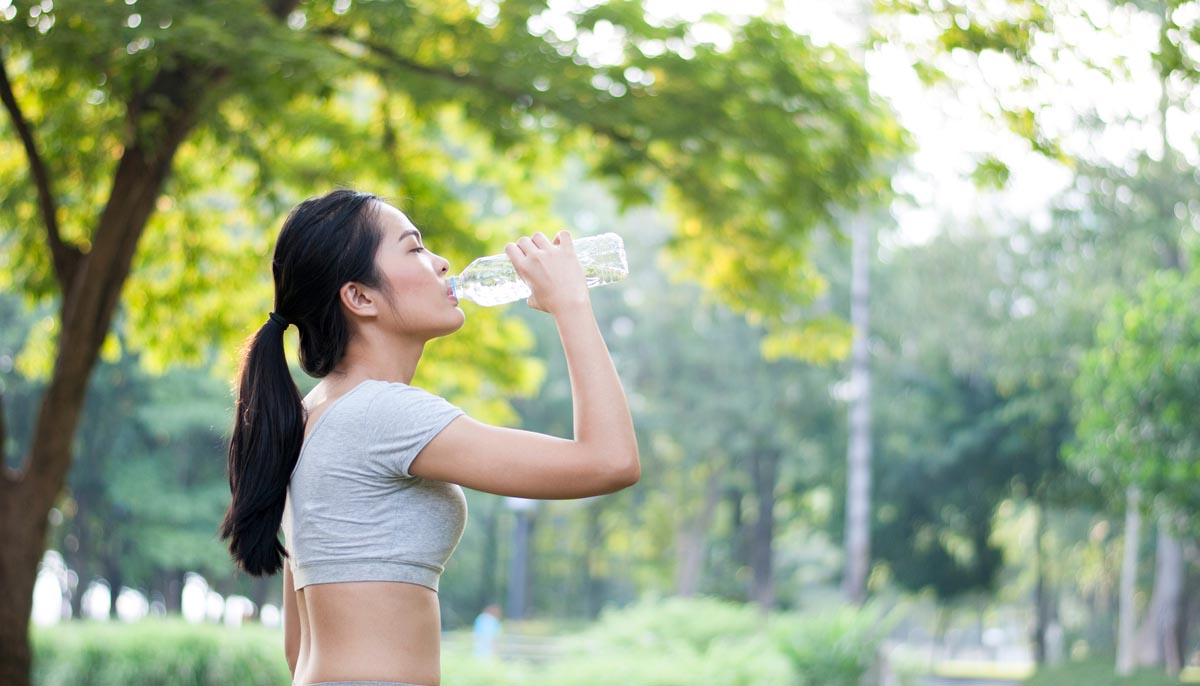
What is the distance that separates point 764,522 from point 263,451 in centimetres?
3761

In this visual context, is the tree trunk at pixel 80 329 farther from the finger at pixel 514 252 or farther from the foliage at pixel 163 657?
the finger at pixel 514 252

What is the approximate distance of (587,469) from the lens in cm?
203

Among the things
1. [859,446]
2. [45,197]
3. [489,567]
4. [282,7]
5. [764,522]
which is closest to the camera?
[282,7]

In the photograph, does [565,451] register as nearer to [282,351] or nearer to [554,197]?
[282,351]

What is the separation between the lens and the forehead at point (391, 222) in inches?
90.6

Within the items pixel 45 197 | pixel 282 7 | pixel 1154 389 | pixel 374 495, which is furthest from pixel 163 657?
pixel 1154 389

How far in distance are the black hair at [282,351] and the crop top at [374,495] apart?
0.10 m

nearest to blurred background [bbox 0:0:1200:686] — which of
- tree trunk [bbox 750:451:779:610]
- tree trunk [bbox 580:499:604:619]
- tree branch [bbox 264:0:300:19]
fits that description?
tree branch [bbox 264:0:300:19]

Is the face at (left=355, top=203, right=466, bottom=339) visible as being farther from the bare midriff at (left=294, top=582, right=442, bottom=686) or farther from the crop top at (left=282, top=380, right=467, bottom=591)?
the bare midriff at (left=294, top=582, right=442, bottom=686)

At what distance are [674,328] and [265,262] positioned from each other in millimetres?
24516

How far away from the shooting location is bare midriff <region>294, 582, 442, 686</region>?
2082mm

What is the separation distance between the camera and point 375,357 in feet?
7.47

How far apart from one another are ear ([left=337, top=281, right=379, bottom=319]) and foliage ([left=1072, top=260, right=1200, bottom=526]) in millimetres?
17386

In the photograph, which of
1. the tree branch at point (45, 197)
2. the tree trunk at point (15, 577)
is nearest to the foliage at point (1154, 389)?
the tree branch at point (45, 197)
